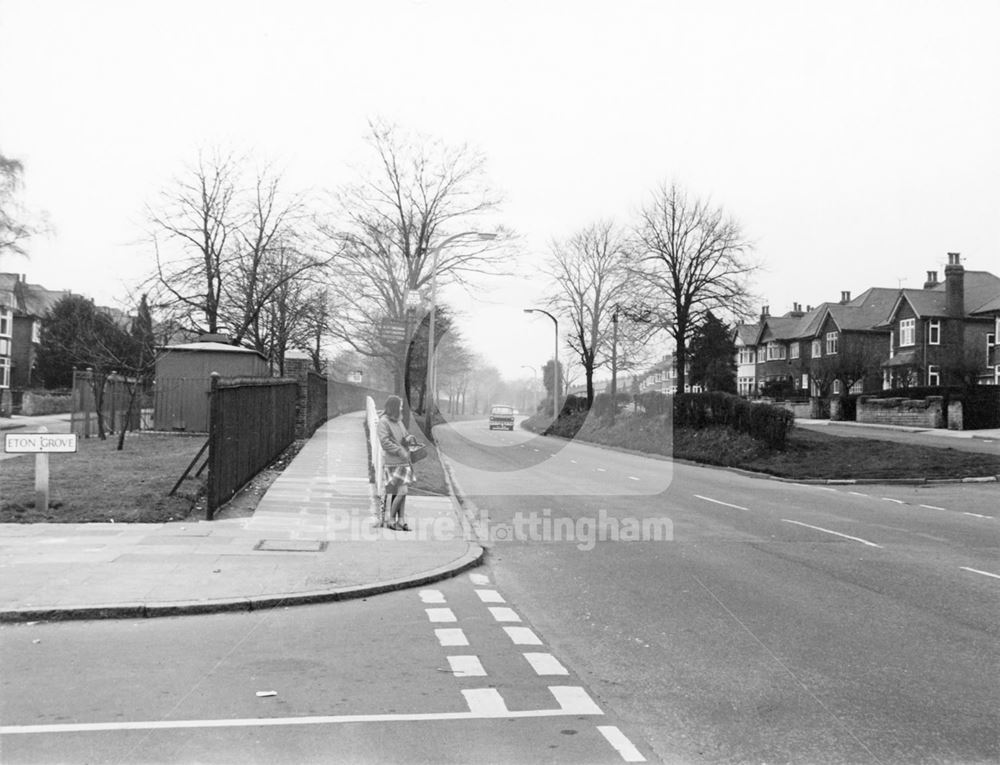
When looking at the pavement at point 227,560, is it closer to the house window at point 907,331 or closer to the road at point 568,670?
the road at point 568,670

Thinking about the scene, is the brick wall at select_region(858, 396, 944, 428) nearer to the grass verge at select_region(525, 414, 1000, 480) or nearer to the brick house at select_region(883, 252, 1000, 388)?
the grass verge at select_region(525, 414, 1000, 480)

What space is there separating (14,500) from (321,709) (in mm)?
9100

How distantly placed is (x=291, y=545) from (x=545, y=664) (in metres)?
5.45

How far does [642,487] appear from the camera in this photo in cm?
2070

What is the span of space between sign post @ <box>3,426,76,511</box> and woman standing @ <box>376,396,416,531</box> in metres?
4.15

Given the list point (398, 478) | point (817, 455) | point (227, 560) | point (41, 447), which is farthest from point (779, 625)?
point (817, 455)

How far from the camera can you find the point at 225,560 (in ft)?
31.4

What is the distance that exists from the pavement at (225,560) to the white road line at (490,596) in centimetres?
72

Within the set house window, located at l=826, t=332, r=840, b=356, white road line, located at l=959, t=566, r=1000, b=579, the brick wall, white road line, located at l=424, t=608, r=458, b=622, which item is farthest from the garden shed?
house window, located at l=826, t=332, r=840, b=356

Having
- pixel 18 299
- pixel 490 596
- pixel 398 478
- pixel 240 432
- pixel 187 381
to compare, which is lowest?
pixel 490 596

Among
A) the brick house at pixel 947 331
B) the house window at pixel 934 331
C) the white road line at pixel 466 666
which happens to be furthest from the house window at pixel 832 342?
the white road line at pixel 466 666

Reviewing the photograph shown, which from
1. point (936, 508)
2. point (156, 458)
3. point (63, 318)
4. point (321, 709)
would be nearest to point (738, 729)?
point (321, 709)

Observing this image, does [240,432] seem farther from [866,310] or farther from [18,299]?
[866,310]

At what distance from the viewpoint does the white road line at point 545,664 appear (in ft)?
19.6
